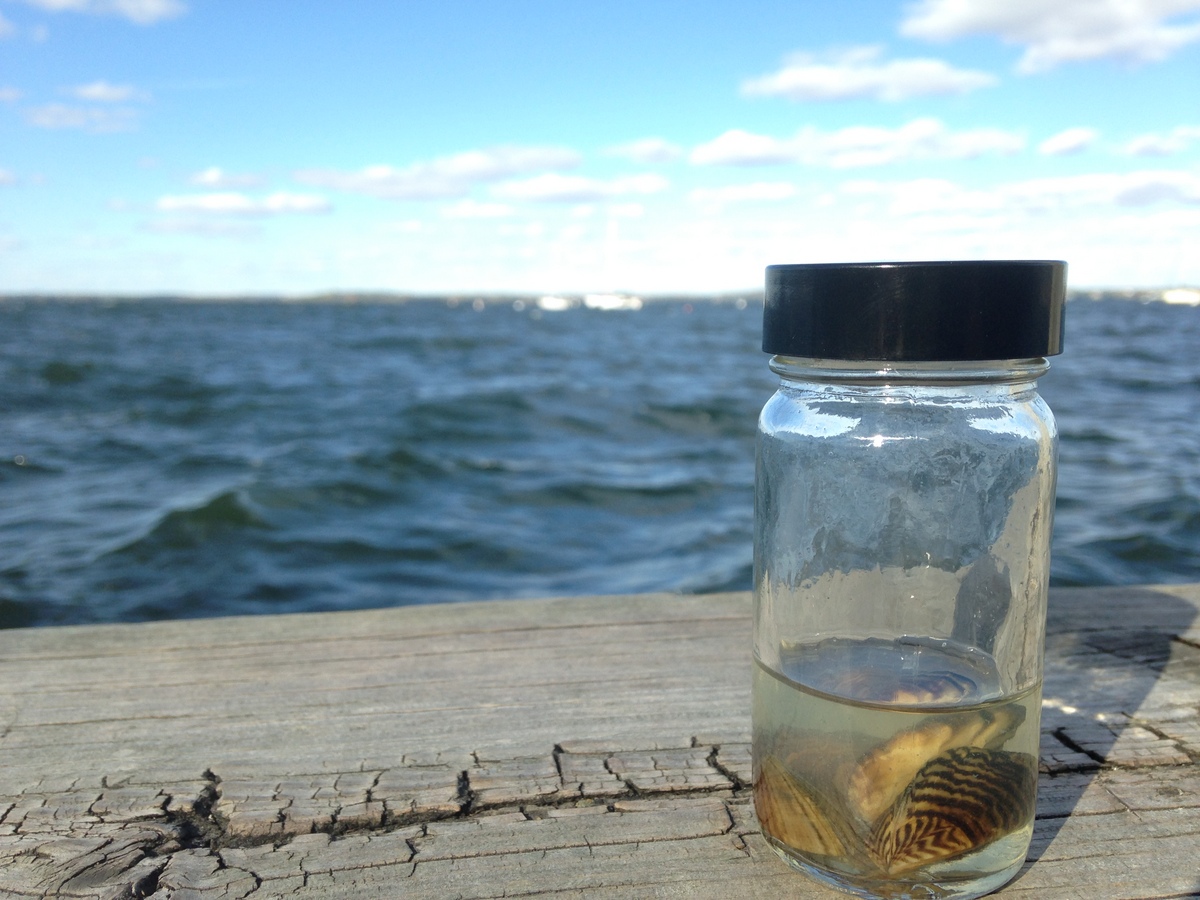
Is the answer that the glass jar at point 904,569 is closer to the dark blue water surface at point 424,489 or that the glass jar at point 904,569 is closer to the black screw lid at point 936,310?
the black screw lid at point 936,310

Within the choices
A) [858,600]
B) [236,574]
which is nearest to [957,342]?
[858,600]

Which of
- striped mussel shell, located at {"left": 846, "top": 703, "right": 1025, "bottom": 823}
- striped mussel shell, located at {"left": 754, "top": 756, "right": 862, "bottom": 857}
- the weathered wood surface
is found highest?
striped mussel shell, located at {"left": 846, "top": 703, "right": 1025, "bottom": 823}

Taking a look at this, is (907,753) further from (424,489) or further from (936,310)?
(424,489)

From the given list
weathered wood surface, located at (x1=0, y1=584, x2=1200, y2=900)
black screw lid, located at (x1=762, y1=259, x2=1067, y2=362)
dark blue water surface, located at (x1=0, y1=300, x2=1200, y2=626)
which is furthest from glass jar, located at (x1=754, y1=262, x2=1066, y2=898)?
dark blue water surface, located at (x1=0, y1=300, x2=1200, y2=626)

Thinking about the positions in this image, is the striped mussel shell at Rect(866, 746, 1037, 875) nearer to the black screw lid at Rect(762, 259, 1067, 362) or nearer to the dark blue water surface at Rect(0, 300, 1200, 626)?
the black screw lid at Rect(762, 259, 1067, 362)

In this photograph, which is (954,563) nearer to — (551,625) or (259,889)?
(259,889)

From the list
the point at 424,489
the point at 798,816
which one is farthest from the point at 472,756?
the point at 424,489

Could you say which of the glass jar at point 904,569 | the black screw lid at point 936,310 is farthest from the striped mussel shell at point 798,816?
the black screw lid at point 936,310
